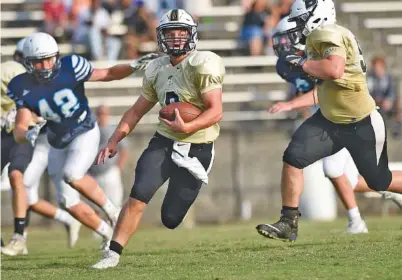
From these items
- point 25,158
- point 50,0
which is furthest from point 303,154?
point 50,0

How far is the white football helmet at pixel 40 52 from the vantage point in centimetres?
866

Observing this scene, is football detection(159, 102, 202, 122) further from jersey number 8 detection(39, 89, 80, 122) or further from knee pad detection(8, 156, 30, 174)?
knee pad detection(8, 156, 30, 174)

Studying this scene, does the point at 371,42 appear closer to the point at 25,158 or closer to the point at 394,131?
the point at 394,131

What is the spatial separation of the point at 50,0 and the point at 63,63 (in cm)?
742

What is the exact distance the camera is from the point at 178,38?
23.1ft

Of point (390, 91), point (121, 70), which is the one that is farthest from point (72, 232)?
point (390, 91)

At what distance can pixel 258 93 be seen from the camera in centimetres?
1608

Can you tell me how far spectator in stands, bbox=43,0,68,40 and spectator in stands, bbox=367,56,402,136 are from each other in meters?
4.57

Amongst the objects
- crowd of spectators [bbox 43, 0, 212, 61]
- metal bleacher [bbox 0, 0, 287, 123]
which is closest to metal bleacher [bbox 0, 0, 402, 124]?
metal bleacher [bbox 0, 0, 287, 123]

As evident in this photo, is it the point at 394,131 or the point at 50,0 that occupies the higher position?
the point at 50,0

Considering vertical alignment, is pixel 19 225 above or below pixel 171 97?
below

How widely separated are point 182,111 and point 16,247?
2.87 metres

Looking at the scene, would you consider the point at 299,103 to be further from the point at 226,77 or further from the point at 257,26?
the point at 226,77

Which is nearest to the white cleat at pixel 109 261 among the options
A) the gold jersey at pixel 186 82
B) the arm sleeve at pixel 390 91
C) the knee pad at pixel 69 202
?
the gold jersey at pixel 186 82
